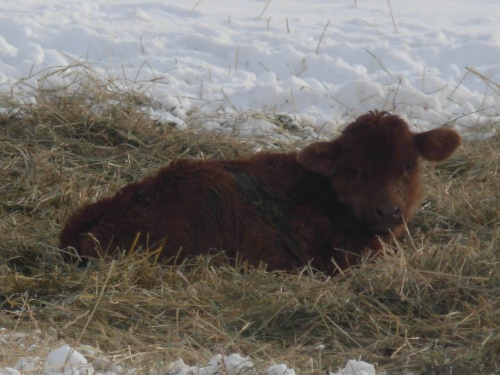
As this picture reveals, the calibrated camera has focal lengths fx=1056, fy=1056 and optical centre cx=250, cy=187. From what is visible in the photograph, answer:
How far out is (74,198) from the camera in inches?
312

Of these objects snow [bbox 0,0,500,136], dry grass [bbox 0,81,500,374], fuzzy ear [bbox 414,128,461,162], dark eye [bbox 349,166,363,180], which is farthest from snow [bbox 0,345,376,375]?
snow [bbox 0,0,500,136]

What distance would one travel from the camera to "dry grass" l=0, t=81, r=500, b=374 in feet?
17.1

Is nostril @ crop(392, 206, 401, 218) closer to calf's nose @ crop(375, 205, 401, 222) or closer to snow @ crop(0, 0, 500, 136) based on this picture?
calf's nose @ crop(375, 205, 401, 222)

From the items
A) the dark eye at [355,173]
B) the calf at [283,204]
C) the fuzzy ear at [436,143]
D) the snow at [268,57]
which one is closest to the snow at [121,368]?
the calf at [283,204]

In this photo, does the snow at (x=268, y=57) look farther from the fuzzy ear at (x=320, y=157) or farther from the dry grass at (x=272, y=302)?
the fuzzy ear at (x=320, y=157)

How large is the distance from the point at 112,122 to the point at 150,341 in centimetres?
390

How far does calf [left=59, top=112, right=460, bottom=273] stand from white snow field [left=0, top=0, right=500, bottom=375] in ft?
8.04

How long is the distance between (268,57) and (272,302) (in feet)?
19.6

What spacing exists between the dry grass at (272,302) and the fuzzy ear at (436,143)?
56 cm

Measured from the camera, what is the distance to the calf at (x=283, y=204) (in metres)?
6.64

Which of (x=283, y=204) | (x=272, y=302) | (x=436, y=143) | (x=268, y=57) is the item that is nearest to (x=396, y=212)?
(x=436, y=143)

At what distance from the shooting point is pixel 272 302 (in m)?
5.72

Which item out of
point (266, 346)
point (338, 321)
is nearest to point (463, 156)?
point (338, 321)

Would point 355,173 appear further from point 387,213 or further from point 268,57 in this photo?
point 268,57
